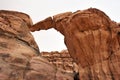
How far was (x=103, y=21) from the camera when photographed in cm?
1928

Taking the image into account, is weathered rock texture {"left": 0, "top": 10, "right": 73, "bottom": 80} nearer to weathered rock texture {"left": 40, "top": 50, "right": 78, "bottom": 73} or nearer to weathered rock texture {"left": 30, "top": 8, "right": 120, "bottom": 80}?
weathered rock texture {"left": 30, "top": 8, "right": 120, "bottom": 80}

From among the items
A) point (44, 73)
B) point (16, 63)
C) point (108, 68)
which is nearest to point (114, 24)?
point (108, 68)

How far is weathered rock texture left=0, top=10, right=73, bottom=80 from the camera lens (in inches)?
584

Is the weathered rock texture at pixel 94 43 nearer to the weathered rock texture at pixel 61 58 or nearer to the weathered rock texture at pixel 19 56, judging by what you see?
the weathered rock texture at pixel 19 56

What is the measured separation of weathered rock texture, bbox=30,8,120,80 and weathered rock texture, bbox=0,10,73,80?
190 centimetres

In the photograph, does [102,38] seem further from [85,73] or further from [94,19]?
[85,73]

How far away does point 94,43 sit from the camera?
18.8 meters

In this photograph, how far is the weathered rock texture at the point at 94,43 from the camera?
18406 millimetres

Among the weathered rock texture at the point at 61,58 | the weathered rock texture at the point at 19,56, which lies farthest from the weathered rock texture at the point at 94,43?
the weathered rock texture at the point at 61,58

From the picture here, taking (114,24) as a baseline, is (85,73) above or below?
below

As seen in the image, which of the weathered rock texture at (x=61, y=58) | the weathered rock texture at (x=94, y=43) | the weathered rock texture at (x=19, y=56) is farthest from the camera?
the weathered rock texture at (x=61, y=58)

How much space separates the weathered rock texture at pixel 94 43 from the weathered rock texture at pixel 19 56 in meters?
1.90

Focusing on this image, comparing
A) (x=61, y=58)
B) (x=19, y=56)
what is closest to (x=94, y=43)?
(x=19, y=56)

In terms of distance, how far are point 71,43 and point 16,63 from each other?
5.80 metres
